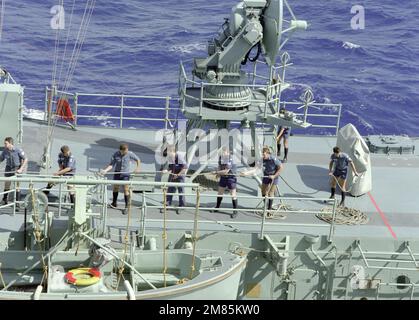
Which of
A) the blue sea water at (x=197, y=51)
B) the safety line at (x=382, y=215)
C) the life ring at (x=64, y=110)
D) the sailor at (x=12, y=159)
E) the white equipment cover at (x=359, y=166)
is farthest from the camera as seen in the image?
the blue sea water at (x=197, y=51)

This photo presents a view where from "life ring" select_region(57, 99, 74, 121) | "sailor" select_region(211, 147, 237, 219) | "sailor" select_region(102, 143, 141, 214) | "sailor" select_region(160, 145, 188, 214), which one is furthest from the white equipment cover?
"life ring" select_region(57, 99, 74, 121)

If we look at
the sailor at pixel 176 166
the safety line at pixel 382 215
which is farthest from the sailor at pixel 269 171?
→ the safety line at pixel 382 215

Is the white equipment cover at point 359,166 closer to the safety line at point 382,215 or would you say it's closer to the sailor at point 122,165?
the safety line at point 382,215

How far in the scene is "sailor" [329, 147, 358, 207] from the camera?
66.8 ft

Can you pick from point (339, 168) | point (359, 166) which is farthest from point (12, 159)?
point (359, 166)

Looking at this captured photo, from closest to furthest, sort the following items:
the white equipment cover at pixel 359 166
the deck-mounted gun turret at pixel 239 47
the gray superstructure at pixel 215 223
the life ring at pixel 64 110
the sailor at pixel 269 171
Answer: the gray superstructure at pixel 215 223, the sailor at pixel 269 171, the deck-mounted gun turret at pixel 239 47, the white equipment cover at pixel 359 166, the life ring at pixel 64 110

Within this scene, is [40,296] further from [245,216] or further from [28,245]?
[245,216]

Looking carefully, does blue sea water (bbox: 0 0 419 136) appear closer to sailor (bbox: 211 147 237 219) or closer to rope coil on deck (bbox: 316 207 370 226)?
rope coil on deck (bbox: 316 207 370 226)

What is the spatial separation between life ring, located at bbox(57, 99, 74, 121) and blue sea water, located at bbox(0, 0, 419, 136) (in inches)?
607

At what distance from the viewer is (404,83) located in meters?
47.9

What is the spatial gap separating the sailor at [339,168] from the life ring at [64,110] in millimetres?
8553

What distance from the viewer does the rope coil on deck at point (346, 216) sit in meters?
19.8

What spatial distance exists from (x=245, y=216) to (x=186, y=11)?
141 feet

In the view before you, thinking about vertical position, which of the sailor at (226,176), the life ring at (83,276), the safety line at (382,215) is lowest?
the life ring at (83,276)
